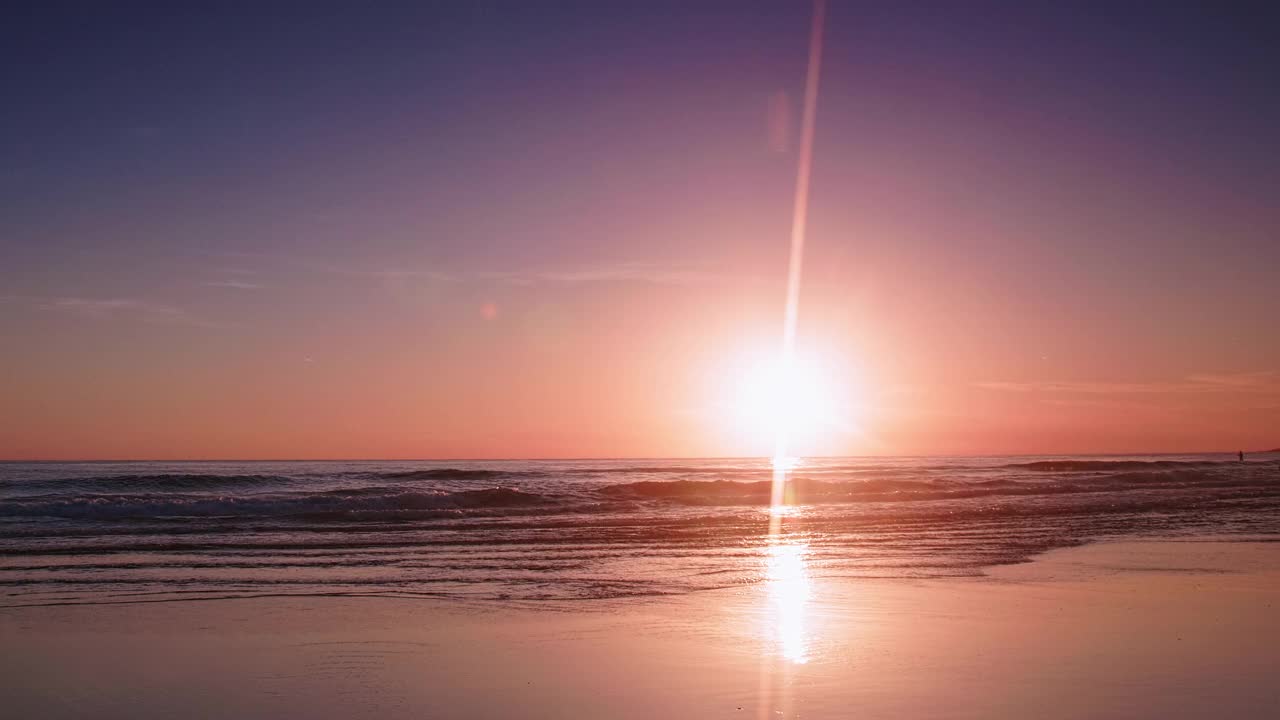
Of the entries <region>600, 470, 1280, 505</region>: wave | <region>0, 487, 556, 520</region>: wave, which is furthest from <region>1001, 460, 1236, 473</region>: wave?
<region>0, 487, 556, 520</region>: wave

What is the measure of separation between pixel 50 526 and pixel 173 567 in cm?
1235

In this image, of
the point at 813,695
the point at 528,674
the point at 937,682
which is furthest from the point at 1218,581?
the point at 528,674

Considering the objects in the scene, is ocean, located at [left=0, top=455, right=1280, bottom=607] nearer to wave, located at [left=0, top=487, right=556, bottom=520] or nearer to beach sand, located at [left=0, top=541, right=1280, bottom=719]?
wave, located at [left=0, top=487, right=556, bottom=520]

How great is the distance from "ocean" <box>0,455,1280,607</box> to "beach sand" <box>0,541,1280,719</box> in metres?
1.79

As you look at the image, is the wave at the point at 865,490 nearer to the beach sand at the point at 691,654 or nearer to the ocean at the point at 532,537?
the ocean at the point at 532,537

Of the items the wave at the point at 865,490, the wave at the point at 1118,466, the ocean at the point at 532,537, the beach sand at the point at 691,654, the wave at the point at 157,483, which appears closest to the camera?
the beach sand at the point at 691,654

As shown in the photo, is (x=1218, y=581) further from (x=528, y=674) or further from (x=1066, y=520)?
(x=1066, y=520)

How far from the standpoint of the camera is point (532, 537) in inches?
913

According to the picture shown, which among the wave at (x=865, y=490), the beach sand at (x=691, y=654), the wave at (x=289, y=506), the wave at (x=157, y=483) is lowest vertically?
the wave at (x=157, y=483)

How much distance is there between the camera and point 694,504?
38.3m

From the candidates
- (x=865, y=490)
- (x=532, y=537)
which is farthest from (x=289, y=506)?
(x=865, y=490)

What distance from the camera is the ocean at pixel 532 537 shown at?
1519cm

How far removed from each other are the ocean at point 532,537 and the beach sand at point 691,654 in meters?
1.79

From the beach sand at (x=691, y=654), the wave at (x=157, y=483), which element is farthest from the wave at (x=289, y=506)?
the beach sand at (x=691, y=654)
